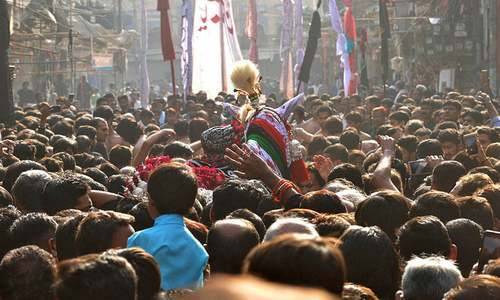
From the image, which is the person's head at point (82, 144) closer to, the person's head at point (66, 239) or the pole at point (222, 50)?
the person's head at point (66, 239)

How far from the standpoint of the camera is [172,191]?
4973 mm

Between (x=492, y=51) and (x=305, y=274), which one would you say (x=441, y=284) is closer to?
(x=305, y=274)

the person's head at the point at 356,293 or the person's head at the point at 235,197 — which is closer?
the person's head at the point at 356,293

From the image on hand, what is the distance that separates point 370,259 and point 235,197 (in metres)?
1.76

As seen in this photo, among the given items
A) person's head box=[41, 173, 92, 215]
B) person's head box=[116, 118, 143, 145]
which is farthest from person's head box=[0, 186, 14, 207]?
person's head box=[116, 118, 143, 145]

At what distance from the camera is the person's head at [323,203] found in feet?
19.3

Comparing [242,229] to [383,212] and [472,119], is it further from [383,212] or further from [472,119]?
[472,119]

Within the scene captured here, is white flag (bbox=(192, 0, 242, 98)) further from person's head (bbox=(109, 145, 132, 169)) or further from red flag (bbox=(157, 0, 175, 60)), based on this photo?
person's head (bbox=(109, 145, 132, 169))

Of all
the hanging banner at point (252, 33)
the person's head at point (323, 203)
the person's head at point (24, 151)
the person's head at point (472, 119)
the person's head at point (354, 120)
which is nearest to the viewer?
the person's head at point (323, 203)

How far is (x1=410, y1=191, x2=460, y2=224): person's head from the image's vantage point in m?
6.06

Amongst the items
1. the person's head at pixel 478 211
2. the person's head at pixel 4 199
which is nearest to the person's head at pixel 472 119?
the person's head at pixel 478 211

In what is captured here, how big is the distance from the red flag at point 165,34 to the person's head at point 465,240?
15.8m

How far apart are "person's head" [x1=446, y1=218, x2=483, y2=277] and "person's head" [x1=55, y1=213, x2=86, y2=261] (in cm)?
189

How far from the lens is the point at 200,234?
5.62m
